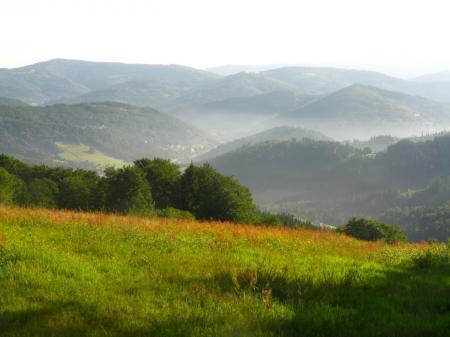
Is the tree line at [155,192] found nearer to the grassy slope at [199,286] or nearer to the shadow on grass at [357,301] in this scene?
the grassy slope at [199,286]

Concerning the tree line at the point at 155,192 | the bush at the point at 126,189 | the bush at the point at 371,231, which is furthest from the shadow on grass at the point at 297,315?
the bush at the point at 371,231

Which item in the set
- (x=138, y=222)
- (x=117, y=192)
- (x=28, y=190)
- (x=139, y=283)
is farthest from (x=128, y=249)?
(x=28, y=190)

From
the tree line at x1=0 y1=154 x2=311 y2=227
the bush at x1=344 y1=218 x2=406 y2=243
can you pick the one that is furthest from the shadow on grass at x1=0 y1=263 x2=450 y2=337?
the bush at x1=344 y1=218 x2=406 y2=243

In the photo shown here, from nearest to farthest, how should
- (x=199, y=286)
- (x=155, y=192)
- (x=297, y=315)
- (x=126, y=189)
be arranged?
(x=297, y=315)
(x=199, y=286)
(x=126, y=189)
(x=155, y=192)

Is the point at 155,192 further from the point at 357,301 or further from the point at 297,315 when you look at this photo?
the point at 297,315

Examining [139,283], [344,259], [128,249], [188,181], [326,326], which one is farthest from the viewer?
[188,181]

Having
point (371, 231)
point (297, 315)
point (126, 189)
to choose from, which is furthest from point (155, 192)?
point (297, 315)

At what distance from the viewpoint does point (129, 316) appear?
752 cm

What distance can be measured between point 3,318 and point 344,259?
9104 mm

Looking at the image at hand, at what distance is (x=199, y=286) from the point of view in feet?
29.5

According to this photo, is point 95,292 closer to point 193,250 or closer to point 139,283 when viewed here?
point 139,283

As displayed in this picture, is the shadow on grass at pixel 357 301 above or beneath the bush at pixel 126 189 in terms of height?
above

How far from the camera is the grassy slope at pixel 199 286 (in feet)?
23.6

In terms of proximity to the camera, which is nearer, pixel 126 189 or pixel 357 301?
pixel 357 301
